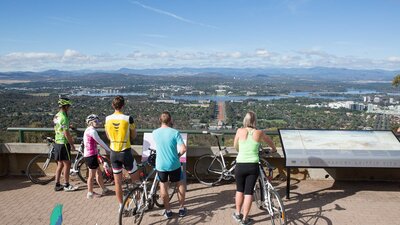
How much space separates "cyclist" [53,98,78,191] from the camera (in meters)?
6.71

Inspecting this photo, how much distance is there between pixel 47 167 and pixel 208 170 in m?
3.62

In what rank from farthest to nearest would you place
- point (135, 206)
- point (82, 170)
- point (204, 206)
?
point (82, 170), point (204, 206), point (135, 206)

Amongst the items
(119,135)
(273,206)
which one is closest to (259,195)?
(273,206)

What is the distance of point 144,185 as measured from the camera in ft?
17.5

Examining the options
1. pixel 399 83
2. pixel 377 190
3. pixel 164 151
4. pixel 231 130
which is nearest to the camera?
pixel 164 151

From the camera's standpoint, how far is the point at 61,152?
6859 millimetres

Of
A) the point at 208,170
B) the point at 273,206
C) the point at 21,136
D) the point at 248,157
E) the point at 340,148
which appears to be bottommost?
the point at 208,170

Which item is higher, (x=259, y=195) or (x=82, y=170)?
(x=259, y=195)

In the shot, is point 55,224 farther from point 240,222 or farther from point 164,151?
point 240,222

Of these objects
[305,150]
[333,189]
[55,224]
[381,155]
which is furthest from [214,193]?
[55,224]

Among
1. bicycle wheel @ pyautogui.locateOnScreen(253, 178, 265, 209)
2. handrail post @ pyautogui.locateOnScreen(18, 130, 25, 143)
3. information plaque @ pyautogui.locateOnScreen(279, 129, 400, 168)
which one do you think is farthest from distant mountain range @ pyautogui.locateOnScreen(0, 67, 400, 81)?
bicycle wheel @ pyautogui.locateOnScreen(253, 178, 265, 209)

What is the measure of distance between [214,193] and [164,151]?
211cm

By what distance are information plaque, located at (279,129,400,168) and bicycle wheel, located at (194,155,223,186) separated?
4.89 feet

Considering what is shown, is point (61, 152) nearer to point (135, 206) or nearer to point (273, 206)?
point (135, 206)
